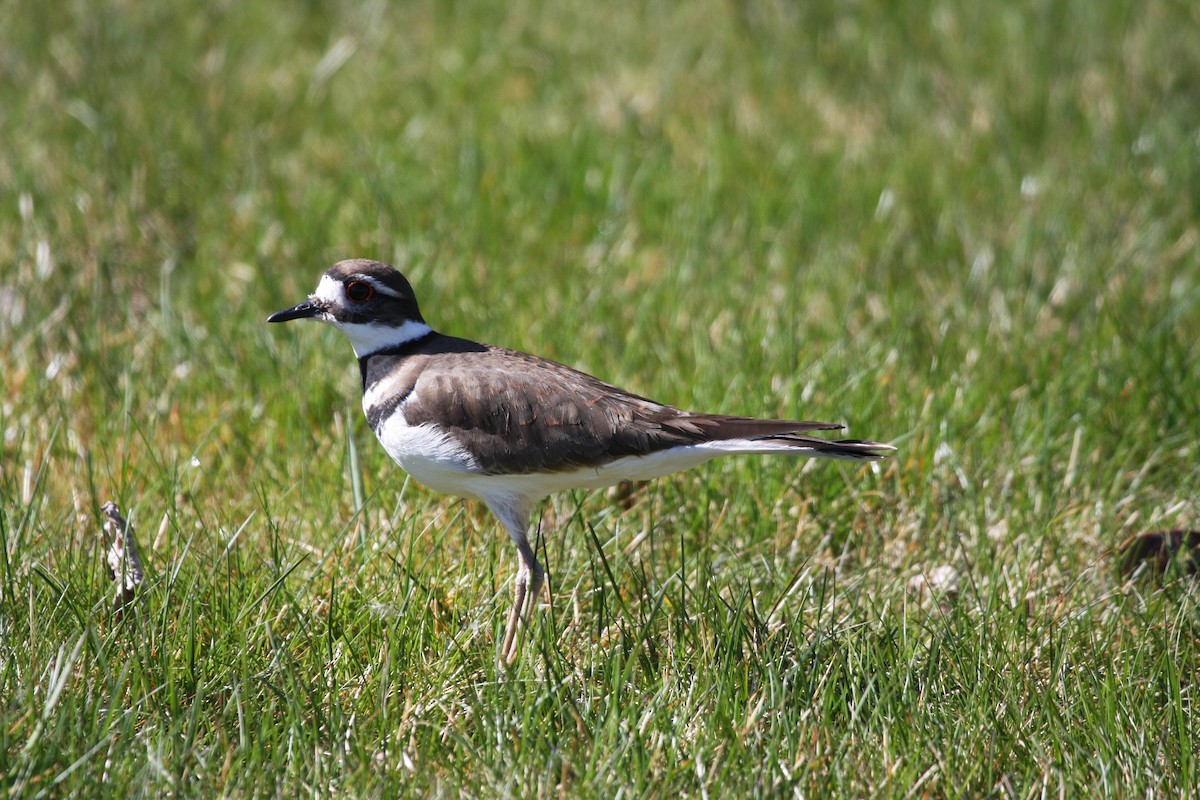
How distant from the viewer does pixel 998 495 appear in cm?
510

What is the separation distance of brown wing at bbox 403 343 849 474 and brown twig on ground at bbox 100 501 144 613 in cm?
93

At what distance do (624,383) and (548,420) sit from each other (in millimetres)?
1472

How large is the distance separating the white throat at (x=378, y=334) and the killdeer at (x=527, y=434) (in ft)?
0.68

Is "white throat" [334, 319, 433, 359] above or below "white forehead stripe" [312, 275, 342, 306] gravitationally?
below

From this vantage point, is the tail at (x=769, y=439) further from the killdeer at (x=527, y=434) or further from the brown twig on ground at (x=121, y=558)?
the brown twig on ground at (x=121, y=558)

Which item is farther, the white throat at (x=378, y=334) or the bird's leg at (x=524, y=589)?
the white throat at (x=378, y=334)

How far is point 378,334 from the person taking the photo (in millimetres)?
4574

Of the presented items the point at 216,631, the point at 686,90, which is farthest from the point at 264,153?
the point at 216,631

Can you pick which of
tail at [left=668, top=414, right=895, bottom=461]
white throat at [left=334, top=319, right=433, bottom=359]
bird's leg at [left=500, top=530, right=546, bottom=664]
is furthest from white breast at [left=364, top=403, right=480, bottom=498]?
tail at [left=668, top=414, right=895, bottom=461]

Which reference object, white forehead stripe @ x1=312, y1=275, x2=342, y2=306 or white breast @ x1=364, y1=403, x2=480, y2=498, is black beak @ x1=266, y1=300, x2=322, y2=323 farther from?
white breast @ x1=364, y1=403, x2=480, y2=498

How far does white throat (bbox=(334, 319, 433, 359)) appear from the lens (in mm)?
4555

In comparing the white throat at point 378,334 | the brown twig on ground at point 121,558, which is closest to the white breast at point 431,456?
the white throat at point 378,334

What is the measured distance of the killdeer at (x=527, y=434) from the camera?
4.05 meters

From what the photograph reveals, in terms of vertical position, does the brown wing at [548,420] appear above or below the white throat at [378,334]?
below
